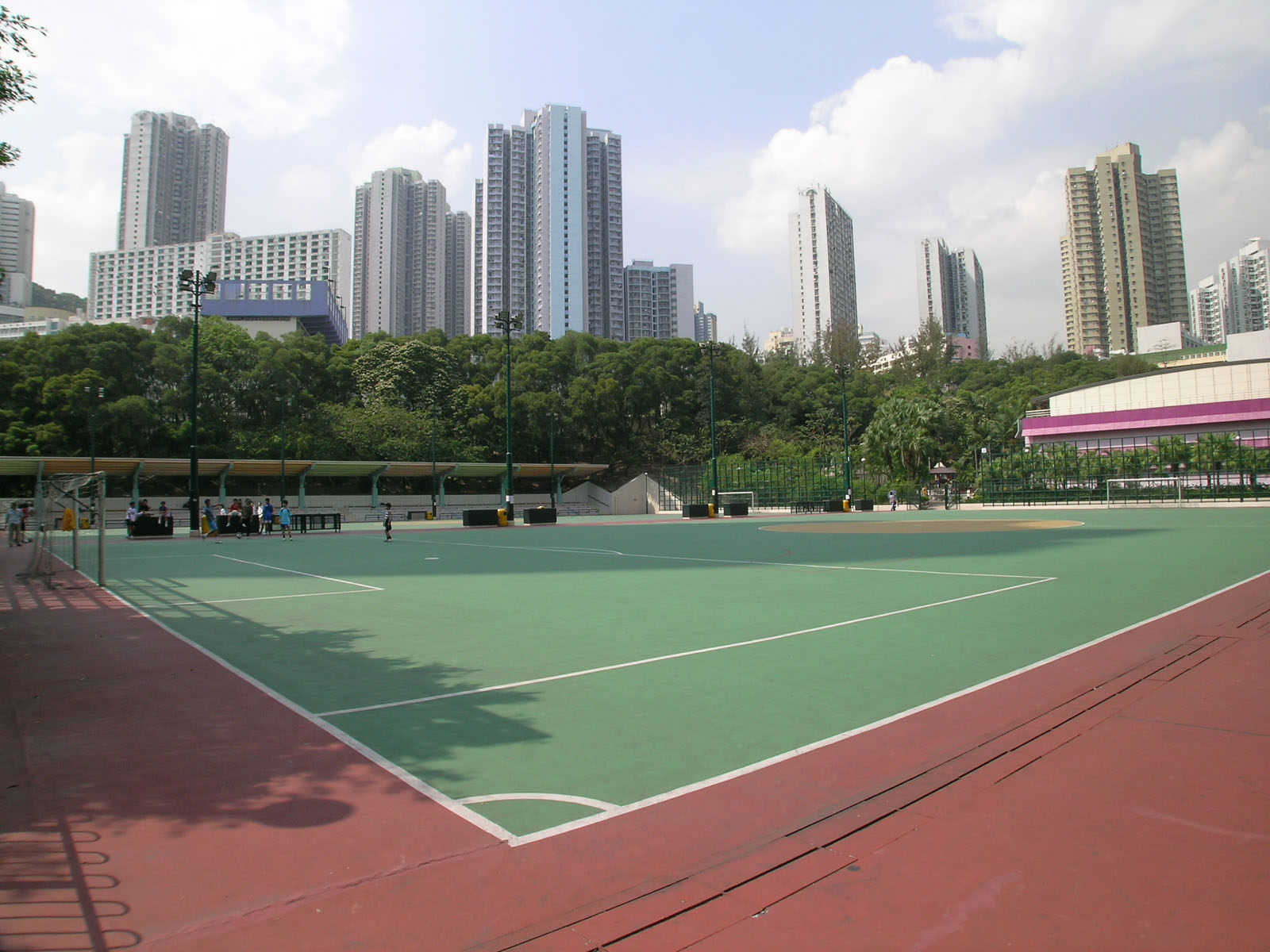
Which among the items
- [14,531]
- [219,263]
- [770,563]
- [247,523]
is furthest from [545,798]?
[219,263]

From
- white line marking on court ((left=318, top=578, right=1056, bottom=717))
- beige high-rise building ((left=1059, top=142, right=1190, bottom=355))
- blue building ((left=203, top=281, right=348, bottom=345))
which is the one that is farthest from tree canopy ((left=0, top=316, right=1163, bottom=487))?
beige high-rise building ((left=1059, top=142, right=1190, bottom=355))

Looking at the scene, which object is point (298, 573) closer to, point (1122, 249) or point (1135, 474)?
point (1135, 474)

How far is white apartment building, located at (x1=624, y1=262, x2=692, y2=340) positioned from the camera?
150m

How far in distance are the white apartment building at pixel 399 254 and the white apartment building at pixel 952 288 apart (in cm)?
10394

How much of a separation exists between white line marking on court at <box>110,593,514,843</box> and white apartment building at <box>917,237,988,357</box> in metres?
176

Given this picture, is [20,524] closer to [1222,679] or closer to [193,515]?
[193,515]

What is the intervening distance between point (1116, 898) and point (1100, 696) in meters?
2.98

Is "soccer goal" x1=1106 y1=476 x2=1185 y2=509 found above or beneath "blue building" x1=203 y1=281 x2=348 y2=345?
beneath

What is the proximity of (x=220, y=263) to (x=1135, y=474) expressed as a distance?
177811 millimetres

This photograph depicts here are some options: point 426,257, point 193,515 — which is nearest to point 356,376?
point 193,515

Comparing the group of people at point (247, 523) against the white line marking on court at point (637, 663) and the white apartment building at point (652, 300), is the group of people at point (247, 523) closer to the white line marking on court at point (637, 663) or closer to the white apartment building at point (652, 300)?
the white line marking on court at point (637, 663)

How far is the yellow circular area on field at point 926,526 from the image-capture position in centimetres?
2602

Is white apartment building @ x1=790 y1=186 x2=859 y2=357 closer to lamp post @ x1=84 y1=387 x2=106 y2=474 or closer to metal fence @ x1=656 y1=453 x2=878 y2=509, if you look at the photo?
metal fence @ x1=656 y1=453 x2=878 y2=509

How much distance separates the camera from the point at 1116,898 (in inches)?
113
